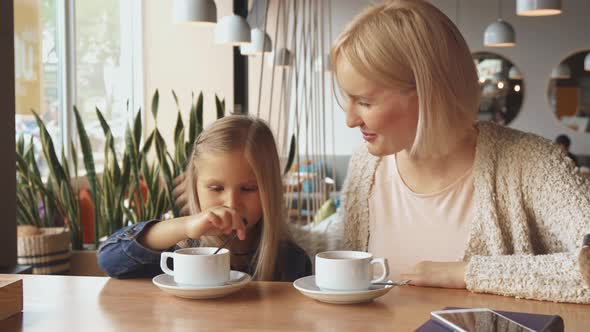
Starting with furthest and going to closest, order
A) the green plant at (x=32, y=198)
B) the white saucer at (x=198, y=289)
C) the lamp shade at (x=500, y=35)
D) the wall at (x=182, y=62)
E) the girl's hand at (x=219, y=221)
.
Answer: the wall at (x=182, y=62)
the lamp shade at (x=500, y=35)
the green plant at (x=32, y=198)
the girl's hand at (x=219, y=221)
the white saucer at (x=198, y=289)

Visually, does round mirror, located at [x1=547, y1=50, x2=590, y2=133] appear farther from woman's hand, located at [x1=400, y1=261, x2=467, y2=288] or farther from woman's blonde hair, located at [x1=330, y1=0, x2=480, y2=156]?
woman's hand, located at [x1=400, y1=261, x2=467, y2=288]

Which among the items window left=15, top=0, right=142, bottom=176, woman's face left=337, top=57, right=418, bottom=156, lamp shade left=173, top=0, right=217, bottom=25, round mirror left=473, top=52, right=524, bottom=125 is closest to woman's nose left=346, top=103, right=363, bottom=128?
woman's face left=337, top=57, right=418, bottom=156

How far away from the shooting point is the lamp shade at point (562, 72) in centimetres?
802

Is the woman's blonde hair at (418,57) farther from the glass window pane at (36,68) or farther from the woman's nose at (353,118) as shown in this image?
the glass window pane at (36,68)

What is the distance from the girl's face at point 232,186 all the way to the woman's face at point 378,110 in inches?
8.8

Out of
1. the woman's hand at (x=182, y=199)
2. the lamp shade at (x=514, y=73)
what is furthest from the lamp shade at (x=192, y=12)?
the lamp shade at (x=514, y=73)

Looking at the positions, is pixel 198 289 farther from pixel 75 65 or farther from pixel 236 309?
pixel 75 65

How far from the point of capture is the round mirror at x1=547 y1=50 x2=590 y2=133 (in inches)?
317

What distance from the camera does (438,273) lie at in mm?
1082

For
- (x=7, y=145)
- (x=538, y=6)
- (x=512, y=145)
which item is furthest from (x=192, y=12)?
(x=512, y=145)

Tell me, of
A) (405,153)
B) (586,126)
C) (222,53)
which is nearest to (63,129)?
(222,53)

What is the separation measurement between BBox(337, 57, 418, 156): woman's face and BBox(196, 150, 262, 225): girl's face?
224mm

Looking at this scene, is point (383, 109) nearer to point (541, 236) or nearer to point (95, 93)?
point (541, 236)

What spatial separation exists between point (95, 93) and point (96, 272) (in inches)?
126
